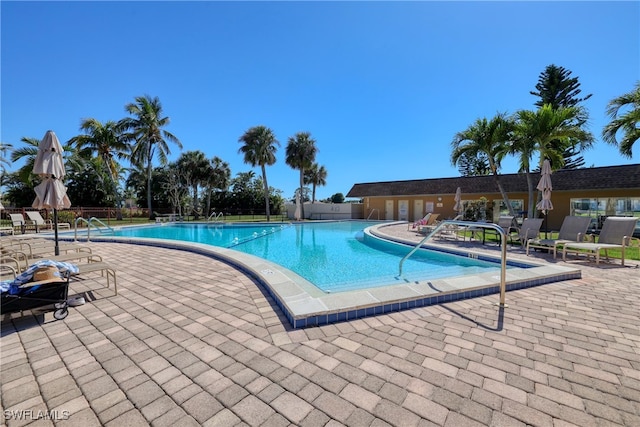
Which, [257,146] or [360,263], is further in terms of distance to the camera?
[257,146]

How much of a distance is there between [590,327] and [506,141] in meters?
10.8

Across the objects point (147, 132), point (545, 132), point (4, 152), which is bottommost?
point (545, 132)

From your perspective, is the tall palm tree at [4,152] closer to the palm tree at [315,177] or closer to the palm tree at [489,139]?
the palm tree at [489,139]

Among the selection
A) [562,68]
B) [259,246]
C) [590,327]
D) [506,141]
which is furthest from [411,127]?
[590,327]

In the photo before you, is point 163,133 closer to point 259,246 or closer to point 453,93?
point 259,246

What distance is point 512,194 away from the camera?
19.9 m

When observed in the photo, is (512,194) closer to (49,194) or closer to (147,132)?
(49,194)

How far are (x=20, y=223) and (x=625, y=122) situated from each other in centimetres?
2462

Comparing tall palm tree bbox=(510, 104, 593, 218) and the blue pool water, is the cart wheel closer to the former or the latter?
the blue pool water

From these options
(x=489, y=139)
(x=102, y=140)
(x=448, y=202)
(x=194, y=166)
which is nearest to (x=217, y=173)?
(x=194, y=166)

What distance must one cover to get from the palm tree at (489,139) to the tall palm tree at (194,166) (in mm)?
22262

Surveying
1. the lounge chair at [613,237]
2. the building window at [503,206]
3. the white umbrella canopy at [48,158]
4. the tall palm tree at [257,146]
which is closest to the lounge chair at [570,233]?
the lounge chair at [613,237]

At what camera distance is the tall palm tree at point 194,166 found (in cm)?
2647

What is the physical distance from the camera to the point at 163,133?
24766mm
